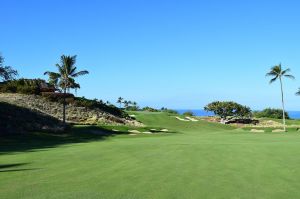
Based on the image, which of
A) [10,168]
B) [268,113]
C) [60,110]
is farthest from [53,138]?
[268,113]

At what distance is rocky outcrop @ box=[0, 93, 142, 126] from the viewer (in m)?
64.2

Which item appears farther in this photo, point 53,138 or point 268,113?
point 268,113

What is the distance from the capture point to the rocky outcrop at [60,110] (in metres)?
64.2

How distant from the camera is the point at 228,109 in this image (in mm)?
132500

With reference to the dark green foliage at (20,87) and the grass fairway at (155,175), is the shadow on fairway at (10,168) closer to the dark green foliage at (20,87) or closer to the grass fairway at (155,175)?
the grass fairway at (155,175)

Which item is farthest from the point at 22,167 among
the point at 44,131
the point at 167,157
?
the point at 44,131

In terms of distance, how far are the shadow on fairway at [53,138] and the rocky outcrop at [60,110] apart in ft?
32.6

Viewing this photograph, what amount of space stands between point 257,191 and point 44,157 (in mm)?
13555

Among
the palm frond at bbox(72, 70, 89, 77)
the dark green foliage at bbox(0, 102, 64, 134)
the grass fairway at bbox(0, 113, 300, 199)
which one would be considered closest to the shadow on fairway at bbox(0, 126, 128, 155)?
the dark green foliage at bbox(0, 102, 64, 134)

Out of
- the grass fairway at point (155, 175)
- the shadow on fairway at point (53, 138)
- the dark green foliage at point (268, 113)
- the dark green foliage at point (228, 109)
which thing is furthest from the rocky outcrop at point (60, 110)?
the dark green foliage at point (268, 113)

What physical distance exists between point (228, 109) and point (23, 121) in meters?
87.4

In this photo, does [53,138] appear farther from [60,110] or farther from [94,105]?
[94,105]

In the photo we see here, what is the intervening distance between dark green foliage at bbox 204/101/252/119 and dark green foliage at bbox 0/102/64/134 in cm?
7849

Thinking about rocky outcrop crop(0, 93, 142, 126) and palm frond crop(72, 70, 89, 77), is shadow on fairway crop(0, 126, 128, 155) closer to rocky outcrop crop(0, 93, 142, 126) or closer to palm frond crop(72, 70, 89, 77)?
palm frond crop(72, 70, 89, 77)
